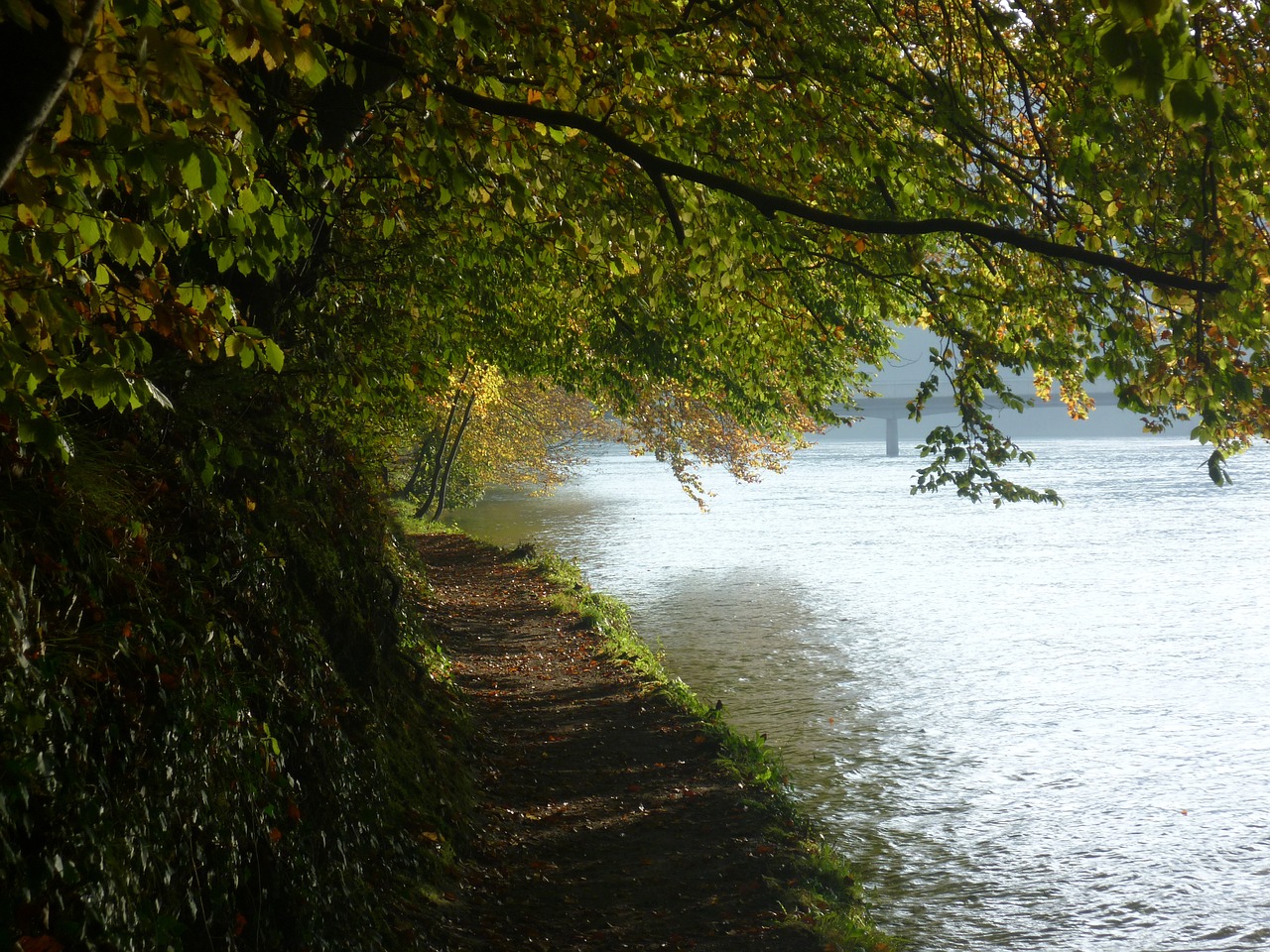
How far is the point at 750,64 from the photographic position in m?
8.88

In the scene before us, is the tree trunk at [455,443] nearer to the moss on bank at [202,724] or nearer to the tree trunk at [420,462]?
the tree trunk at [420,462]

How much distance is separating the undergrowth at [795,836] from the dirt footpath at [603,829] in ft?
0.46

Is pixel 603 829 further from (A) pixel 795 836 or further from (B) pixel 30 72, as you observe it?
(B) pixel 30 72

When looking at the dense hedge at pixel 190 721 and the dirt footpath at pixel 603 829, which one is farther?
the dirt footpath at pixel 603 829

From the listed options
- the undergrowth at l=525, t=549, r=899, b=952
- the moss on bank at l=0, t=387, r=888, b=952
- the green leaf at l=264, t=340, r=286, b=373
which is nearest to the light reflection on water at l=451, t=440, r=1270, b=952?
the undergrowth at l=525, t=549, r=899, b=952

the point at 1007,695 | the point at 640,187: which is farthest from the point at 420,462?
the point at 640,187

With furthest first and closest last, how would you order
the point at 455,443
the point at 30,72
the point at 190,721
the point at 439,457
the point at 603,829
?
the point at 439,457 → the point at 455,443 → the point at 603,829 → the point at 190,721 → the point at 30,72

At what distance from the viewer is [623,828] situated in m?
9.09

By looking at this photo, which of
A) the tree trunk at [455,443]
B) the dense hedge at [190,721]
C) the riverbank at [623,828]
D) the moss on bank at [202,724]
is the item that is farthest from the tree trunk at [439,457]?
the dense hedge at [190,721]

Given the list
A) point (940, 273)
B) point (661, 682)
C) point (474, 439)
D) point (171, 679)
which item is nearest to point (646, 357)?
point (661, 682)

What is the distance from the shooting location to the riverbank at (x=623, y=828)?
7.15 m

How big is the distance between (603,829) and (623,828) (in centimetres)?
18

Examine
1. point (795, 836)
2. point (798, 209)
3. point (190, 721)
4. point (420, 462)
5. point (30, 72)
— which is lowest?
point (795, 836)

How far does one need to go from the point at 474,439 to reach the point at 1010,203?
26.5 meters
